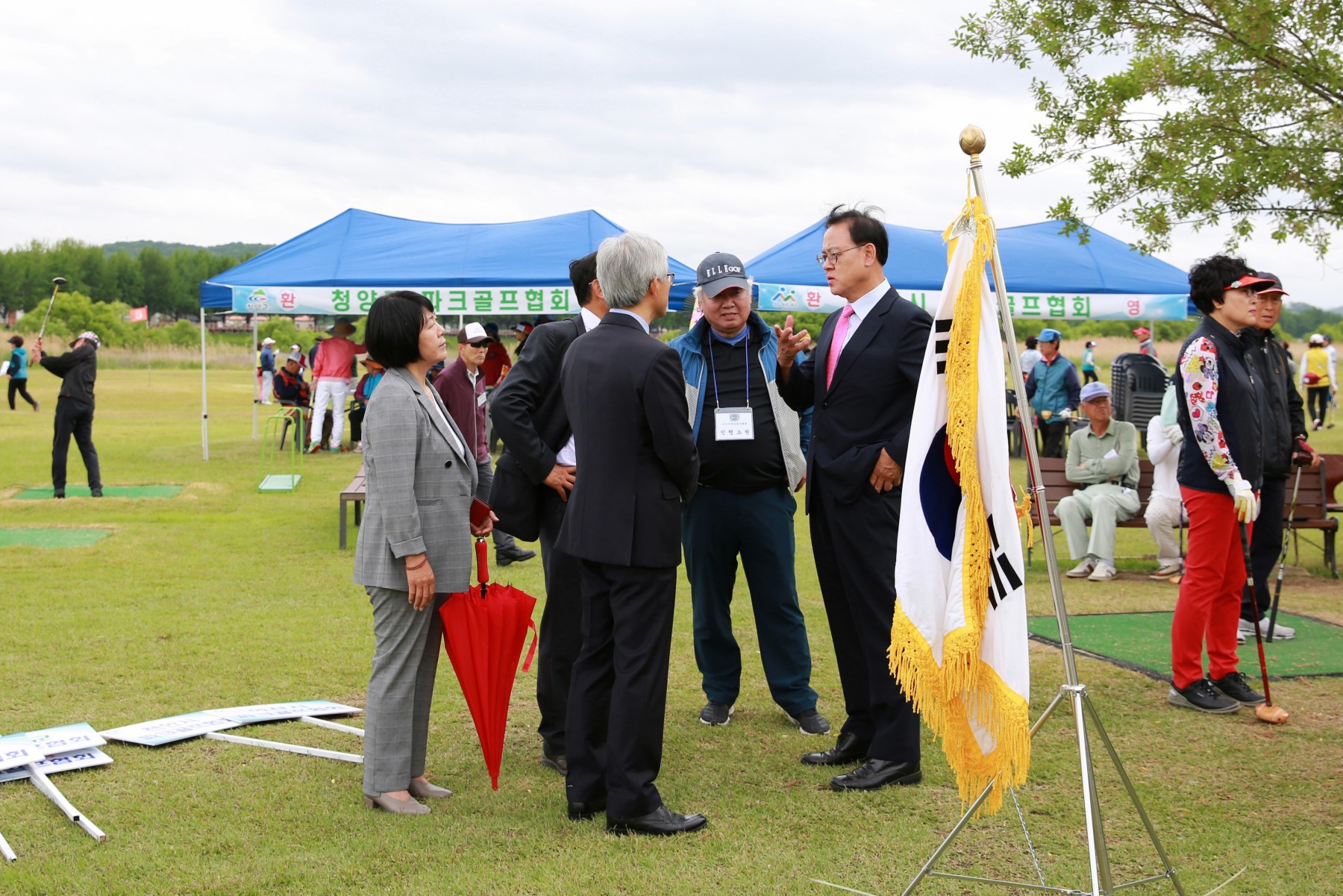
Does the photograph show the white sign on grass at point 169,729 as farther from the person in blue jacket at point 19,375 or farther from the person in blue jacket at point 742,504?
the person in blue jacket at point 19,375

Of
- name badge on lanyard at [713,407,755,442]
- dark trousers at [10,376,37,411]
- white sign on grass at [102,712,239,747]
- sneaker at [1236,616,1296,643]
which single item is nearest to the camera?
white sign on grass at [102,712,239,747]

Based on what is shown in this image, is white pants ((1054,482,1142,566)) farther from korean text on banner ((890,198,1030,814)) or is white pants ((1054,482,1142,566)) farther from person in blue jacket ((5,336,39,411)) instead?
person in blue jacket ((5,336,39,411))

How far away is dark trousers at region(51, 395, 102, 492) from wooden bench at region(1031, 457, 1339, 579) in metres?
9.76

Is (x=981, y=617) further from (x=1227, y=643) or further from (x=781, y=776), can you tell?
(x=1227, y=643)

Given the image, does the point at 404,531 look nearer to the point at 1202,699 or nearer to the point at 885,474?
the point at 885,474

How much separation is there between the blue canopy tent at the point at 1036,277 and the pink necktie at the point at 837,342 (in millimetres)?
10420

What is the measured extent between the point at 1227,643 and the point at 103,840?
4575 millimetres

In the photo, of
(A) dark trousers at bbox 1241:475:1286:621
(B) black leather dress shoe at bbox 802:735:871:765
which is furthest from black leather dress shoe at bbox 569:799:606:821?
(A) dark trousers at bbox 1241:475:1286:621

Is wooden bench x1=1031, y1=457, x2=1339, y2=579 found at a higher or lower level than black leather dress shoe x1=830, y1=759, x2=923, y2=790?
higher

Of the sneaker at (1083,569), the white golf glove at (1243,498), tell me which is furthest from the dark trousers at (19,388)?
the white golf glove at (1243,498)

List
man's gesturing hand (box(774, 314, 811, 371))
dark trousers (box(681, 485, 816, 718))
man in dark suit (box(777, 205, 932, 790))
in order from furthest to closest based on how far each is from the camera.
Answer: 1. dark trousers (box(681, 485, 816, 718))
2. man's gesturing hand (box(774, 314, 811, 371))
3. man in dark suit (box(777, 205, 932, 790))

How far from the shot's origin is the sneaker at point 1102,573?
866 centimetres

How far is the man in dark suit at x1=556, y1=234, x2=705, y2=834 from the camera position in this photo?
3820mm

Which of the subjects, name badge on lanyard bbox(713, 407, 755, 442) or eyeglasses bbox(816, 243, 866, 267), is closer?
eyeglasses bbox(816, 243, 866, 267)
